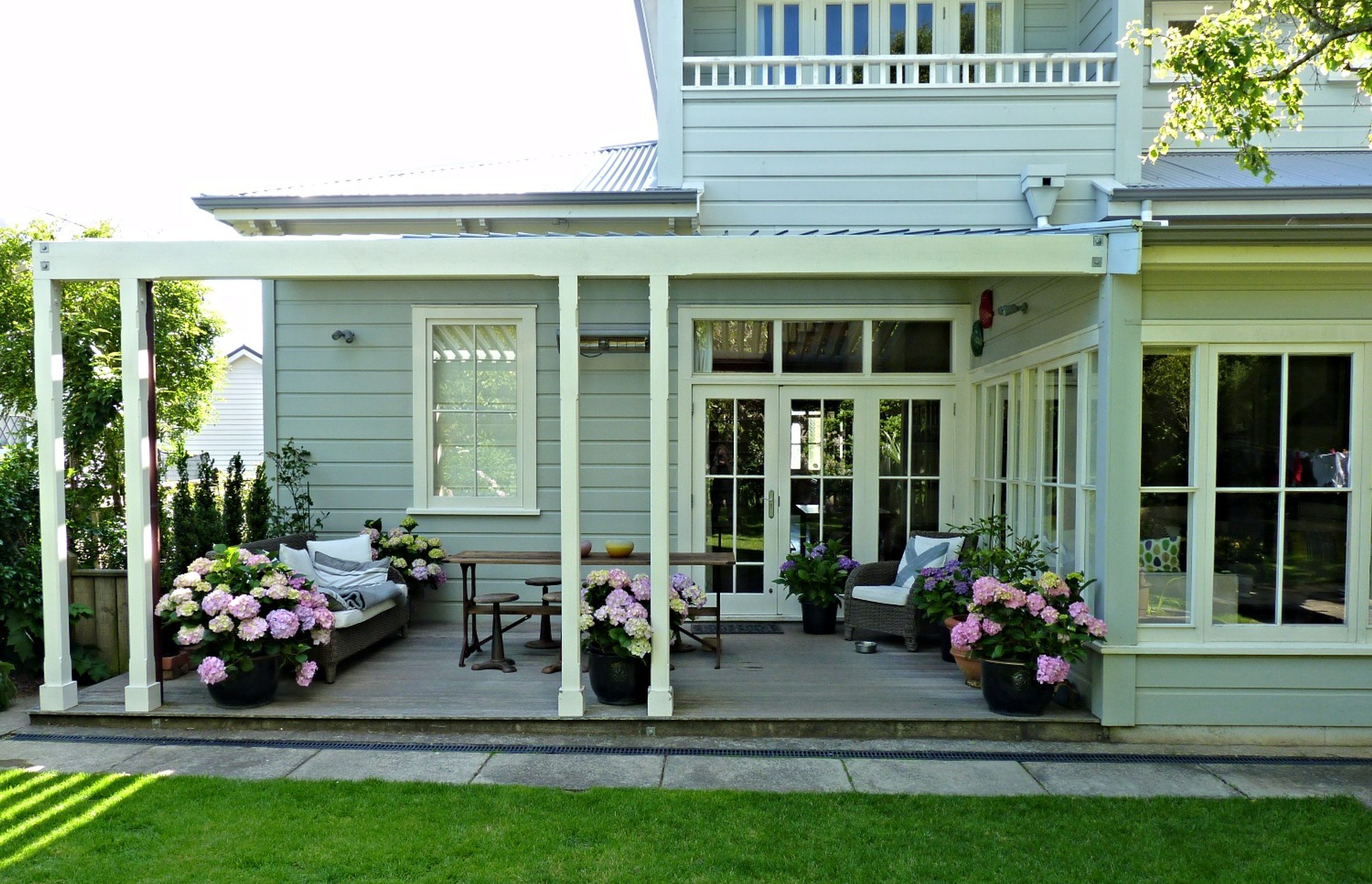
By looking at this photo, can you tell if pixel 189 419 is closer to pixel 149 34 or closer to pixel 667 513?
pixel 149 34

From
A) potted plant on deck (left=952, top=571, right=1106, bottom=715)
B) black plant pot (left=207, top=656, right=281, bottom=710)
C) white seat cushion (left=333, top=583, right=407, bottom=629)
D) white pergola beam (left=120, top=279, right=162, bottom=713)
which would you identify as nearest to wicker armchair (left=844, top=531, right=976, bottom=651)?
potted plant on deck (left=952, top=571, right=1106, bottom=715)

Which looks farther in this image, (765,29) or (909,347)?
(765,29)

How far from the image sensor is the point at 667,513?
4504 millimetres

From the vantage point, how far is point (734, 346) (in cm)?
705

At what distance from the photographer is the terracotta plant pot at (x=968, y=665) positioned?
16.7ft

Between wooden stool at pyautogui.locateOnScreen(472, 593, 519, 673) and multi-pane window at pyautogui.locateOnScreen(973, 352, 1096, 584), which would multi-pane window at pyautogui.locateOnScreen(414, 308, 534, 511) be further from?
multi-pane window at pyautogui.locateOnScreen(973, 352, 1096, 584)

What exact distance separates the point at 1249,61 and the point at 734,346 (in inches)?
143

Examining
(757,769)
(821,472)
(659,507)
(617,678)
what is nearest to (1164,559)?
(757,769)

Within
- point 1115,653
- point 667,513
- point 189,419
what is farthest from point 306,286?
point 189,419

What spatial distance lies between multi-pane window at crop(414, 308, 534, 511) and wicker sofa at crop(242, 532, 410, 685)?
87cm

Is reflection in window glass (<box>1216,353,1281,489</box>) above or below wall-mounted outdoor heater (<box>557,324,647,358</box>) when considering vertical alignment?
below

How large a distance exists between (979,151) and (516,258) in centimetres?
376

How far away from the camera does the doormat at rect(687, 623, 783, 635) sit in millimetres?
6652

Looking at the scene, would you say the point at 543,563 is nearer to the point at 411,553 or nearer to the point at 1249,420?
the point at 411,553
